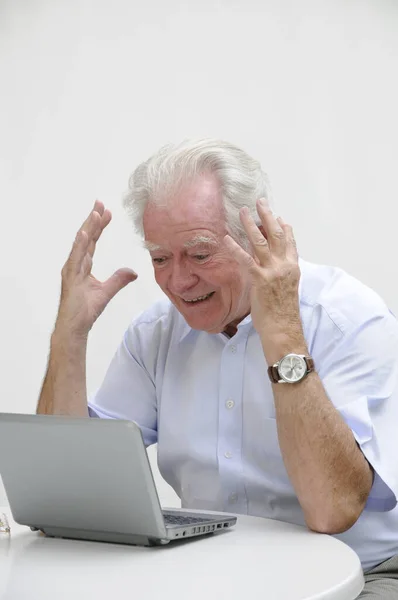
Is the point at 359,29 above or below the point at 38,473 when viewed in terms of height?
above

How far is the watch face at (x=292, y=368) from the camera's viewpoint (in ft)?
Answer: 5.21

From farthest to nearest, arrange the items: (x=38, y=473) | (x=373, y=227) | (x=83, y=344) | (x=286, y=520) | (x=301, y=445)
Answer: (x=373, y=227)
(x=83, y=344)
(x=286, y=520)
(x=301, y=445)
(x=38, y=473)

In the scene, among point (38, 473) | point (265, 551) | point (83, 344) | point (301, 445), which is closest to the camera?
point (265, 551)

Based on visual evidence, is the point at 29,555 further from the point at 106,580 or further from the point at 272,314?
the point at 272,314

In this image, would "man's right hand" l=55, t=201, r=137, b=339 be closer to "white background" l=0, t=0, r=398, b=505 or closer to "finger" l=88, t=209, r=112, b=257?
"finger" l=88, t=209, r=112, b=257

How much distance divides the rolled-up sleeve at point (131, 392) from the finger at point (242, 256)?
1.35 feet

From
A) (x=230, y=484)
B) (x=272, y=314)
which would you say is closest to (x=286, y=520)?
(x=230, y=484)

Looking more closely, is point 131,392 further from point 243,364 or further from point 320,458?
point 320,458

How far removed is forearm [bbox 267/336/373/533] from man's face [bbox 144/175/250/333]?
0.33 m

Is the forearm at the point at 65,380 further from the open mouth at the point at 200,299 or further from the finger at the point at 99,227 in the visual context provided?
the open mouth at the point at 200,299

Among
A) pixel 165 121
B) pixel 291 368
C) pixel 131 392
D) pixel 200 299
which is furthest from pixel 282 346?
pixel 165 121

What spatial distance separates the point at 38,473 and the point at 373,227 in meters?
2.14

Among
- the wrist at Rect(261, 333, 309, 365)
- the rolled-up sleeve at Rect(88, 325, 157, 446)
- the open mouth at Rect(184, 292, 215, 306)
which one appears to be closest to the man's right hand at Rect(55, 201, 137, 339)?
the rolled-up sleeve at Rect(88, 325, 157, 446)

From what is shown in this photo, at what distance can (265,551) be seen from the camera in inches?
53.0
